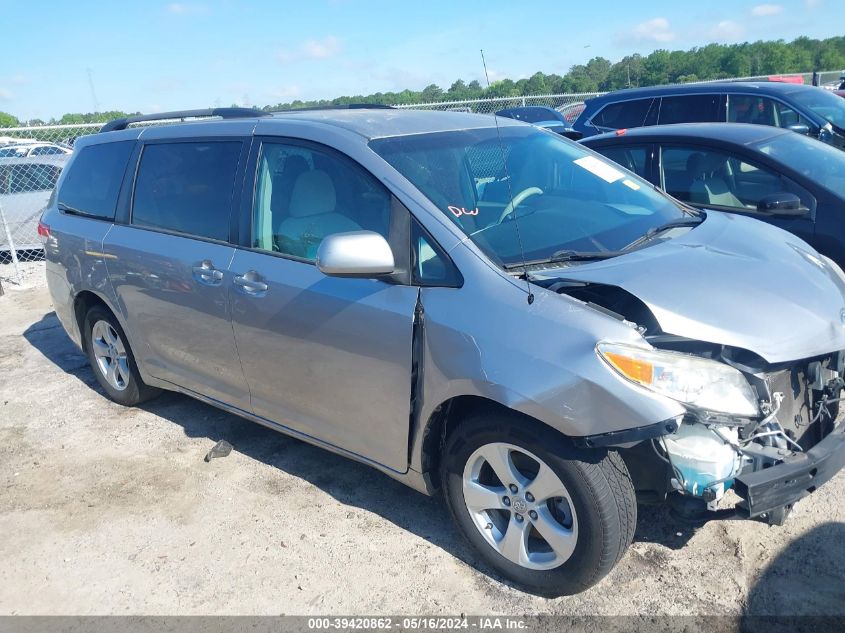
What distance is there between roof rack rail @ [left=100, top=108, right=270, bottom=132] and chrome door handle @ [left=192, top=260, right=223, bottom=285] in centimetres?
88

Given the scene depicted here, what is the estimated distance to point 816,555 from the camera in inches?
120

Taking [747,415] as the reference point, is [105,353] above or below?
below

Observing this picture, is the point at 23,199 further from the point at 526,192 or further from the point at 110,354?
the point at 526,192

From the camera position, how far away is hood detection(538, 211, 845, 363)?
8.61 ft

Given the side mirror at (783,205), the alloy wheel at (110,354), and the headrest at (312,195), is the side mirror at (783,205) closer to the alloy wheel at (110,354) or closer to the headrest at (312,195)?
the headrest at (312,195)

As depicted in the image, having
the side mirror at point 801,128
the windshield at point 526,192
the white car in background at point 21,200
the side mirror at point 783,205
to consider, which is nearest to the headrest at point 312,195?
the windshield at point 526,192

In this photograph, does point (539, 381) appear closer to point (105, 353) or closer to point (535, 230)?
point (535, 230)

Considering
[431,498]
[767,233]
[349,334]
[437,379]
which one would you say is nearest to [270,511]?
[431,498]

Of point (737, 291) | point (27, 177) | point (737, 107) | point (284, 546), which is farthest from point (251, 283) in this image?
point (27, 177)

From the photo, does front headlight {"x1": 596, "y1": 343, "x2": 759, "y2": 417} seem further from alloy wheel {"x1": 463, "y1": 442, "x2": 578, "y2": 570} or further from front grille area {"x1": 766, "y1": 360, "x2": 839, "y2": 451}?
alloy wheel {"x1": 463, "y1": 442, "x2": 578, "y2": 570}

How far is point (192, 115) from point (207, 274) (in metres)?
1.44

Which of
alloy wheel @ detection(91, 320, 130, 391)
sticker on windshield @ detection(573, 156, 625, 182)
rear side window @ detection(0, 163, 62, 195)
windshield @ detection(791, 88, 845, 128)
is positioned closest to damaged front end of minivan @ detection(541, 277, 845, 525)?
sticker on windshield @ detection(573, 156, 625, 182)

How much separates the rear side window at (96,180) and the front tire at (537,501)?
302 cm

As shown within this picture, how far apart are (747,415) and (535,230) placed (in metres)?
1.20
